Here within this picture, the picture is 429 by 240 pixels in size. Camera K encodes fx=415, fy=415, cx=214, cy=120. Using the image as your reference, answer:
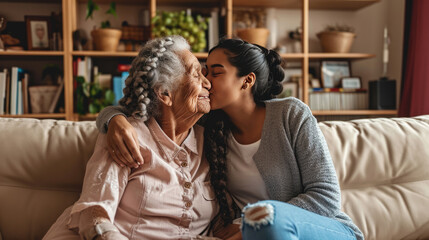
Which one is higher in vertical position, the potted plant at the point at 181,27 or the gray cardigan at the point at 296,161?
the potted plant at the point at 181,27

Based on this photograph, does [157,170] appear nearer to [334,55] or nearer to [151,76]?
[151,76]

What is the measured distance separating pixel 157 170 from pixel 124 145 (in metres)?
0.15

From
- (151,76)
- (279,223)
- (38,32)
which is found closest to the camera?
(279,223)

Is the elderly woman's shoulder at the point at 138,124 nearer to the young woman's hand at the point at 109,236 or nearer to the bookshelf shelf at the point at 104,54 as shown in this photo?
the young woman's hand at the point at 109,236

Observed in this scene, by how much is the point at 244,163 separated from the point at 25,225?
823mm

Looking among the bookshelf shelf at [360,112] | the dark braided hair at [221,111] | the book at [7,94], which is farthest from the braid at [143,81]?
the bookshelf shelf at [360,112]

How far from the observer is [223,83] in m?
1.51

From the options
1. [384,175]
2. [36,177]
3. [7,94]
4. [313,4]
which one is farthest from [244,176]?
[313,4]

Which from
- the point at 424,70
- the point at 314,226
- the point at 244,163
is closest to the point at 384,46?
the point at 424,70

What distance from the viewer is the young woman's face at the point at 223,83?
1.51 meters

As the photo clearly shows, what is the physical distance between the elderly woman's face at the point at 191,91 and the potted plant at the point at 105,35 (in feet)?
6.03

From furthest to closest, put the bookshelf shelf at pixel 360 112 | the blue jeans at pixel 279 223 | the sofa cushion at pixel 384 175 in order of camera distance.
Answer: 1. the bookshelf shelf at pixel 360 112
2. the sofa cushion at pixel 384 175
3. the blue jeans at pixel 279 223

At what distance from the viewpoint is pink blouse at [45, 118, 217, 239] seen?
125cm

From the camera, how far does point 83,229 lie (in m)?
1.20
